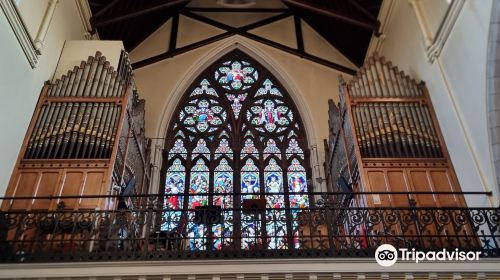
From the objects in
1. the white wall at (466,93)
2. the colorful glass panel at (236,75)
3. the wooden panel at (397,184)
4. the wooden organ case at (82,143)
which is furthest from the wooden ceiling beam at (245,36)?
the wooden panel at (397,184)

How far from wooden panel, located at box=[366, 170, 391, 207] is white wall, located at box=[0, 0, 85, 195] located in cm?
605

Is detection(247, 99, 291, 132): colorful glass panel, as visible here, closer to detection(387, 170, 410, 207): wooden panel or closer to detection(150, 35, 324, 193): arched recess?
detection(150, 35, 324, 193): arched recess

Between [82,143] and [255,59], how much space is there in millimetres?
6663

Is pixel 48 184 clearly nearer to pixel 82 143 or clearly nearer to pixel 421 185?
pixel 82 143

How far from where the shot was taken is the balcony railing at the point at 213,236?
6.42 meters

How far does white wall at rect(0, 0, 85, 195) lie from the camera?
→ 7.83 metres

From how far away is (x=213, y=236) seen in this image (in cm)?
688

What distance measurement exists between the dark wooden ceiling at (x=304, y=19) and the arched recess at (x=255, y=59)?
1419 millimetres

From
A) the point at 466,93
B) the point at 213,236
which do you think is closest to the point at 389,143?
the point at 466,93

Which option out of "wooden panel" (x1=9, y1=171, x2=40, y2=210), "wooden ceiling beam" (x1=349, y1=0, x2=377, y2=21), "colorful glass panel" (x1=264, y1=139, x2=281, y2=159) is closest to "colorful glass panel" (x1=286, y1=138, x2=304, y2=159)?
"colorful glass panel" (x1=264, y1=139, x2=281, y2=159)

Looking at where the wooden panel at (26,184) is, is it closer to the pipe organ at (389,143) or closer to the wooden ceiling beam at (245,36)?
the pipe organ at (389,143)

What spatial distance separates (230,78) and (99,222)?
7.57 metres

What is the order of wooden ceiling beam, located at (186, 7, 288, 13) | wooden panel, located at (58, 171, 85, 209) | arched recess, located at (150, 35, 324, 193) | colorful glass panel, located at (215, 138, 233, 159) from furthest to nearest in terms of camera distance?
wooden ceiling beam, located at (186, 7, 288, 13)
colorful glass panel, located at (215, 138, 233, 159)
arched recess, located at (150, 35, 324, 193)
wooden panel, located at (58, 171, 85, 209)

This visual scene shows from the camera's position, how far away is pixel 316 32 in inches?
577
